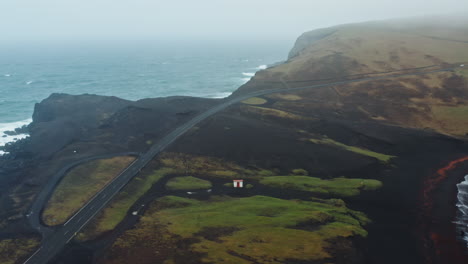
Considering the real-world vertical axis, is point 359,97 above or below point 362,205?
above

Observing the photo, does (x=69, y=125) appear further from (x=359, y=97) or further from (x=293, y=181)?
(x=359, y=97)

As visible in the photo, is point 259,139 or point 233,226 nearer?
point 233,226

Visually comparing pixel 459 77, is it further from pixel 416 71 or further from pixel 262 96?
pixel 262 96

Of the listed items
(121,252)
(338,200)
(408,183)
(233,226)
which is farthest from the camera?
(408,183)

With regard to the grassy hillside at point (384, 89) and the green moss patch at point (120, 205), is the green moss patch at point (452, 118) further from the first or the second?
the green moss patch at point (120, 205)

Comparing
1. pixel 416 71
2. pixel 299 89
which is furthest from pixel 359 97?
pixel 416 71

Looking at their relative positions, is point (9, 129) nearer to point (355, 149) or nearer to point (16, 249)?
point (16, 249)

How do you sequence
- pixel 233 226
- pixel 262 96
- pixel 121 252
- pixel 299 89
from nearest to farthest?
pixel 121 252 → pixel 233 226 → pixel 262 96 → pixel 299 89
